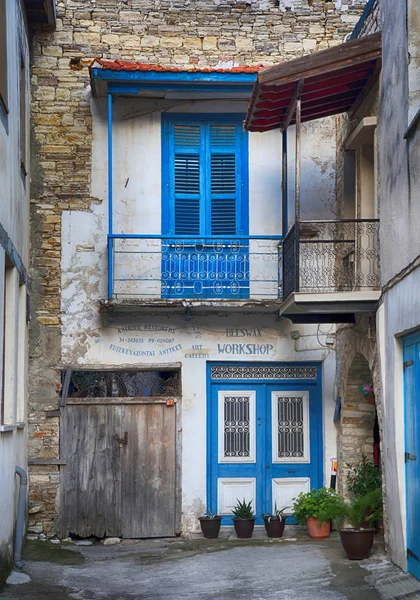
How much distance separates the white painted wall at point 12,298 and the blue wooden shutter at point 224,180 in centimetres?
278

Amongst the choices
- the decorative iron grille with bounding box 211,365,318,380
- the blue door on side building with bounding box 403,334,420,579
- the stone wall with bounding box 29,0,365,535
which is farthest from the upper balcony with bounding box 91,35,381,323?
the blue door on side building with bounding box 403,334,420,579

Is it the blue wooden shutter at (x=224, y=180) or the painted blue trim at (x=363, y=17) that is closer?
the painted blue trim at (x=363, y=17)

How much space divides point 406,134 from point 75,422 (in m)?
6.53

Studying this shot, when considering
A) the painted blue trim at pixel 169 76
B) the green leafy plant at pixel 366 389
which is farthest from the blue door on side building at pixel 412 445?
the painted blue trim at pixel 169 76

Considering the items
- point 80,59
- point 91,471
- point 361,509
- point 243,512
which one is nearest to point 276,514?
point 243,512

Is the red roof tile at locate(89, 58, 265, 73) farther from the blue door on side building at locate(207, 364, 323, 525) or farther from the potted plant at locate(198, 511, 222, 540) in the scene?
the potted plant at locate(198, 511, 222, 540)

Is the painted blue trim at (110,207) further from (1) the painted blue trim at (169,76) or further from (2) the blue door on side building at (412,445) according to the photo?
(2) the blue door on side building at (412,445)

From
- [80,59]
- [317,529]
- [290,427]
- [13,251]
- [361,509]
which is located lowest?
[317,529]

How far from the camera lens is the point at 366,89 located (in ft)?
37.5

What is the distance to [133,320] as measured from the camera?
13.4 meters

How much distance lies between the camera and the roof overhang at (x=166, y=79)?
12.9m

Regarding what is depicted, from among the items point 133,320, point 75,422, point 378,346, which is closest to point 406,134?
point 378,346

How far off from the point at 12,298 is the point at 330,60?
4.31m

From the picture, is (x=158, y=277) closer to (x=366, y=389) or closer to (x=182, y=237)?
(x=182, y=237)
